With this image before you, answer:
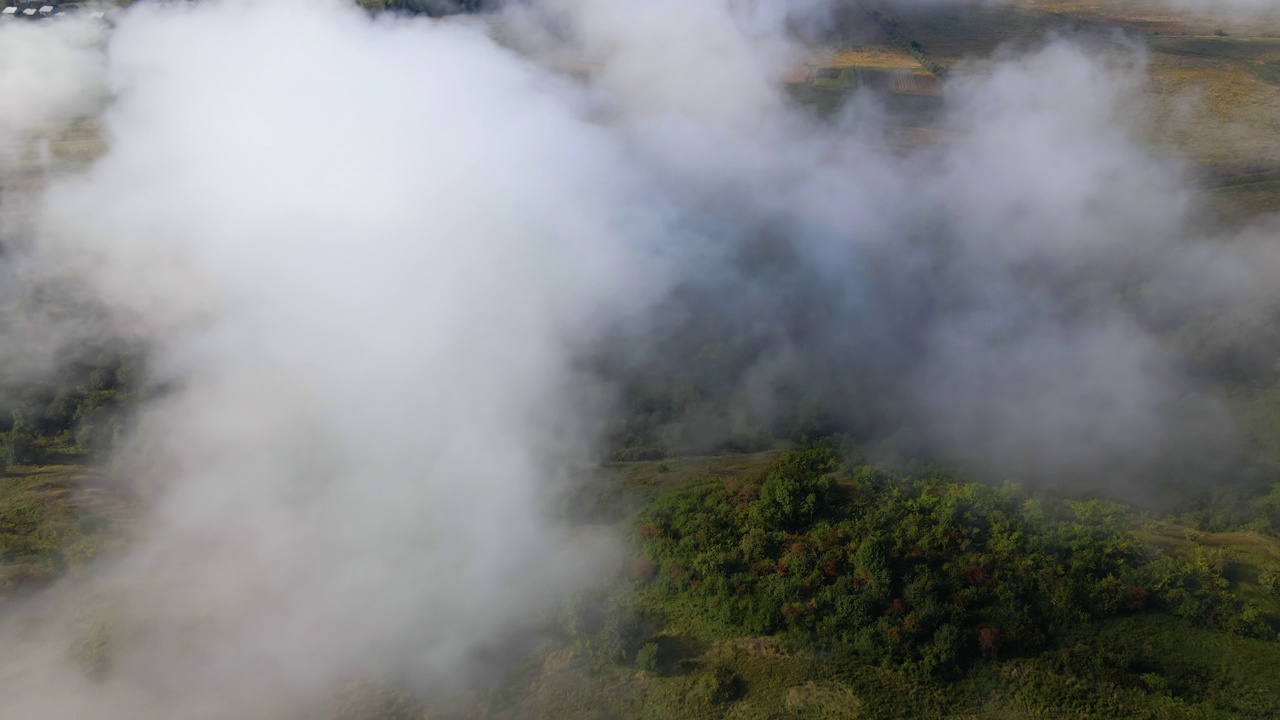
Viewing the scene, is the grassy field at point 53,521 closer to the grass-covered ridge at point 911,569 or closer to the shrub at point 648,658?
the shrub at point 648,658

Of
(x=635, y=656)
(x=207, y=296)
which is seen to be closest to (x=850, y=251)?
(x=635, y=656)

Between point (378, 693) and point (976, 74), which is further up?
point (976, 74)

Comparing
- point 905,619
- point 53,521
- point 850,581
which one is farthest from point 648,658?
point 53,521

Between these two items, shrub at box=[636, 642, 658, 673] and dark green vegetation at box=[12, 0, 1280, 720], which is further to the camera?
shrub at box=[636, 642, 658, 673]

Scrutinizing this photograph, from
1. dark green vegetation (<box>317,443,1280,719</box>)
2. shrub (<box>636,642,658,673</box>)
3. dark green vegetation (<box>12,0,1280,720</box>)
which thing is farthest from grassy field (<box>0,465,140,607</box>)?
shrub (<box>636,642,658,673</box>)

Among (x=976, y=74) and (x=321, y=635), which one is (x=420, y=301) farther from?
(x=976, y=74)

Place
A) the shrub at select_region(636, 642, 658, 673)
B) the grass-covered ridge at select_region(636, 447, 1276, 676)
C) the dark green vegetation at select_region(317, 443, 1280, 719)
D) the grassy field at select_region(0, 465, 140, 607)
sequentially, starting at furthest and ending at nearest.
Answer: the grassy field at select_region(0, 465, 140, 607), the grass-covered ridge at select_region(636, 447, 1276, 676), the shrub at select_region(636, 642, 658, 673), the dark green vegetation at select_region(317, 443, 1280, 719)

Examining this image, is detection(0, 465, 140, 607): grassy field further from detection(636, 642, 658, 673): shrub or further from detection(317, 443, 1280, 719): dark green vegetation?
detection(636, 642, 658, 673): shrub

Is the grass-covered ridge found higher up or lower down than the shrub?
higher up

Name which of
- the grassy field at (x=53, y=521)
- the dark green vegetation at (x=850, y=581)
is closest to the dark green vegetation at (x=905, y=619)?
the dark green vegetation at (x=850, y=581)

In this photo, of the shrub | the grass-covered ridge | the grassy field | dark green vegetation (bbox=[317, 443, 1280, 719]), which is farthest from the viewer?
the grassy field

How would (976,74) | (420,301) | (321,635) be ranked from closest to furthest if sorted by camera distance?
(321,635)
(420,301)
(976,74)
